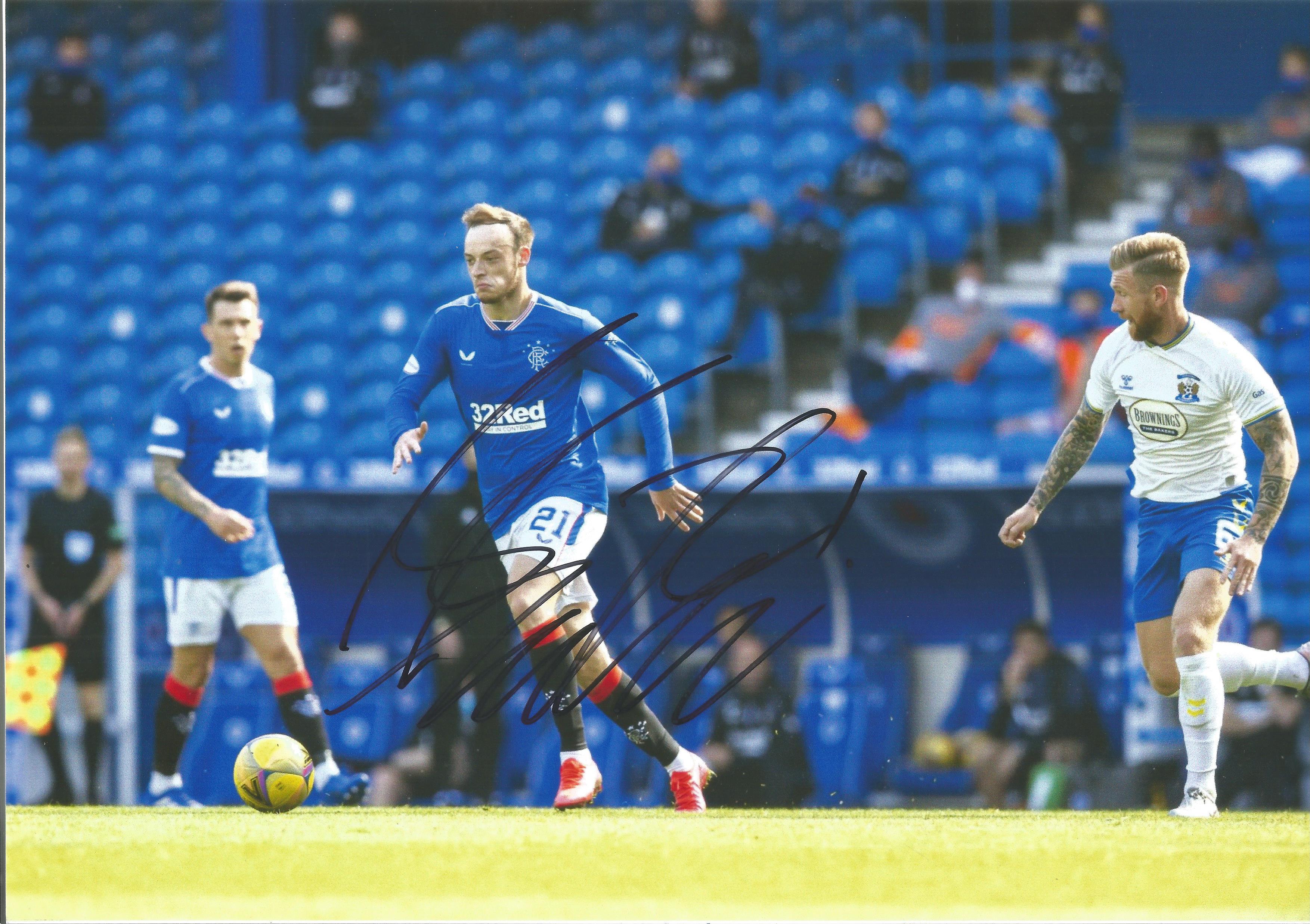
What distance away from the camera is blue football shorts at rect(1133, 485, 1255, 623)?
5.15 metres

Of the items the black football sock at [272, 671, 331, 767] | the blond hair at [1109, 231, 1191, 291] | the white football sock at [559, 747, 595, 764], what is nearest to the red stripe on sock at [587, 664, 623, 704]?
the white football sock at [559, 747, 595, 764]

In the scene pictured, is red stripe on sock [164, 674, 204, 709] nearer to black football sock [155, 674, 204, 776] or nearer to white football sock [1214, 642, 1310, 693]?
black football sock [155, 674, 204, 776]

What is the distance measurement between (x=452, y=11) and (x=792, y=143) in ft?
9.11

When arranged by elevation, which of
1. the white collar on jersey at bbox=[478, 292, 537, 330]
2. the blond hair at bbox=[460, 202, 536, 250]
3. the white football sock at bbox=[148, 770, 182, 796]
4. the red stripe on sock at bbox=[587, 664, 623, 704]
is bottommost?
the white football sock at bbox=[148, 770, 182, 796]

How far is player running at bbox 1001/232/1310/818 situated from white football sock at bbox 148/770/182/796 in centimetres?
340

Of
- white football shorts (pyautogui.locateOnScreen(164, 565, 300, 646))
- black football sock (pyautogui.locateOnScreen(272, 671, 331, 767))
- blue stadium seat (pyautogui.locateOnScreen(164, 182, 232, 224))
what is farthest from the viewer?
blue stadium seat (pyautogui.locateOnScreen(164, 182, 232, 224))

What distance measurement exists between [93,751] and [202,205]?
158 inches

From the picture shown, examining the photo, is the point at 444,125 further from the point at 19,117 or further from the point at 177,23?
the point at 19,117

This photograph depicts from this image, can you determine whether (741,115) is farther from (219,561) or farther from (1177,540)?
(1177,540)

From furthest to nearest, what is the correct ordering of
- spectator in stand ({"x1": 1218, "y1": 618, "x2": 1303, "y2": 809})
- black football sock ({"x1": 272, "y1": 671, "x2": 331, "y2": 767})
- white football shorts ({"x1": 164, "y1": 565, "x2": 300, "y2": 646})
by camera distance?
spectator in stand ({"x1": 1218, "y1": 618, "x2": 1303, "y2": 809})
white football shorts ({"x1": 164, "y1": 565, "x2": 300, "y2": 646})
black football sock ({"x1": 272, "y1": 671, "x2": 331, "y2": 767})

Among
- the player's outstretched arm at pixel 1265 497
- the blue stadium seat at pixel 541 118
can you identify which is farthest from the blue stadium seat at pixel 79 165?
the player's outstretched arm at pixel 1265 497

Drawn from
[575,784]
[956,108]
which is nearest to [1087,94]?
[956,108]

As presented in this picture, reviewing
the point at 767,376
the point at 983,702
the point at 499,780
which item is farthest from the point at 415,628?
the point at 983,702

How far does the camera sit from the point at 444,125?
10.5m
